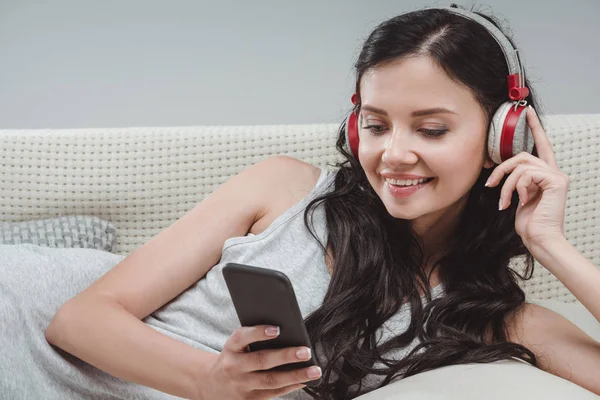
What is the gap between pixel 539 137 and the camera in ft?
4.12

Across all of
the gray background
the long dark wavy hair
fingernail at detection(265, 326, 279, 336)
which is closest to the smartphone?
fingernail at detection(265, 326, 279, 336)

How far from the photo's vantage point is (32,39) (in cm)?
239

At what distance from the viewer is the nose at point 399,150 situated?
1.15 meters

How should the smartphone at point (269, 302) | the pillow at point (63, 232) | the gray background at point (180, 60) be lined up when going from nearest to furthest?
the smartphone at point (269, 302) → the pillow at point (63, 232) → the gray background at point (180, 60)

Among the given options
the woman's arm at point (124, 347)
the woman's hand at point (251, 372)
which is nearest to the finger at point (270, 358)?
the woman's hand at point (251, 372)

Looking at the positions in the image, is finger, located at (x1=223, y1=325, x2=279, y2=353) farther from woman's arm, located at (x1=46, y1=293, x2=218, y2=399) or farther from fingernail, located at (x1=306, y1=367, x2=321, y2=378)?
woman's arm, located at (x1=46, y1=293, x2=218, y2=399)

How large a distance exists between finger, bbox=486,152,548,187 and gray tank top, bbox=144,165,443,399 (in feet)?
0.78

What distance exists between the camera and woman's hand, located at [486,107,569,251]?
1.22 m

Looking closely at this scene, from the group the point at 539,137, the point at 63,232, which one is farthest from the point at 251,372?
the point at 63,232

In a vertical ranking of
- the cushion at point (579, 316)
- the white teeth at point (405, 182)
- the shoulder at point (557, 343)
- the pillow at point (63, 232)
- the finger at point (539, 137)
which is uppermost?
the finger at point (539, 137)

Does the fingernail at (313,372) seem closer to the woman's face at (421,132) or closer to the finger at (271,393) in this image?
the finger at (271,393)

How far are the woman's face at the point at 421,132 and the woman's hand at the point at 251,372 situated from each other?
381mm

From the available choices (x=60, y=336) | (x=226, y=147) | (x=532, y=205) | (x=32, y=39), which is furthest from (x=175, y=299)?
(x=32, y=39)

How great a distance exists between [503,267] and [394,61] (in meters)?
0.45
